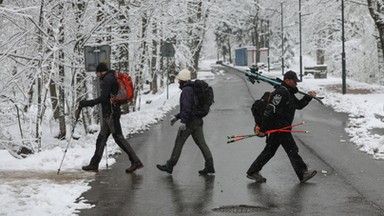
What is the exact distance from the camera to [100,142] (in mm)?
10477

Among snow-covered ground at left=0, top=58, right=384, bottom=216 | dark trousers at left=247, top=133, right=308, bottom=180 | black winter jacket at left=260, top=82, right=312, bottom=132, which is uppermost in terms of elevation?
black winter jacket at left=260, top=82, right=312, bottom=132

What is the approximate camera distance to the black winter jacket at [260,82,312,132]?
9.14 meters

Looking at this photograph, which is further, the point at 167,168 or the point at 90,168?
the point at 90,168

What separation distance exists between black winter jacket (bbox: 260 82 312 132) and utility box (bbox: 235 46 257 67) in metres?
65.6

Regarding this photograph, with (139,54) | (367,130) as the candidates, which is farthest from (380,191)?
(139,54)

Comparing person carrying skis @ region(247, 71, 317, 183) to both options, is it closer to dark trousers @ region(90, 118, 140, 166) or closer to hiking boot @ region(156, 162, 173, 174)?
hiking boot @ region(156, 162, 173, 174)

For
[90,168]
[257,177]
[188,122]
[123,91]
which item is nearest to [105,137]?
[90,168]

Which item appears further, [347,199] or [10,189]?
[10,189]

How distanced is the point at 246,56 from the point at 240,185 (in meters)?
74.7

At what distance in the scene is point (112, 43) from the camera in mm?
17750

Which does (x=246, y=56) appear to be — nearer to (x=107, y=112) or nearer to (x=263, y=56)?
(x=263, y=56)

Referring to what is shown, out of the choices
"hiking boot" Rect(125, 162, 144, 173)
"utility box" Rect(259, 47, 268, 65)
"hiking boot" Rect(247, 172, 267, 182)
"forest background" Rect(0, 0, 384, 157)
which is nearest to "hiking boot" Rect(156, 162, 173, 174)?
"hiking boot" Rect(125, 162, 144, 173)

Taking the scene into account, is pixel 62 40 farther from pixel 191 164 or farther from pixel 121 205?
pixel 121 205

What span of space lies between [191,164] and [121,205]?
3.51 metres
